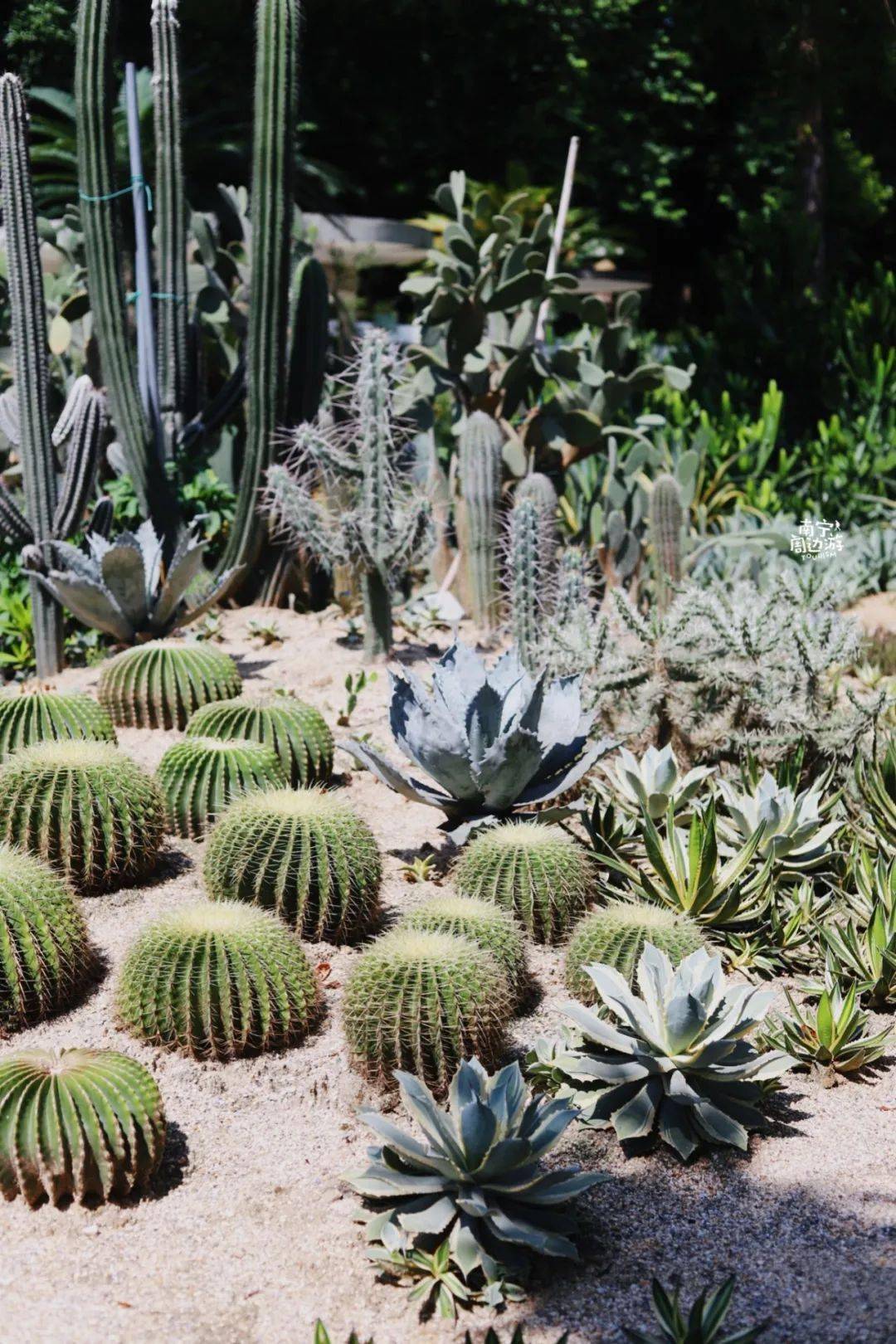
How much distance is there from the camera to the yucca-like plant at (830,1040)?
4.12m

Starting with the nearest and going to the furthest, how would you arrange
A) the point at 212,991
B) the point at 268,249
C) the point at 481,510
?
the point at 212,991 → the point at 268,249 → the point at 481,510

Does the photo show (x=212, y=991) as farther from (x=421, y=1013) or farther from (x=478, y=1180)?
(x=478, y=1180)

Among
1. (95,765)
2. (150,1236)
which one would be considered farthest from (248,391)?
(150,1236)

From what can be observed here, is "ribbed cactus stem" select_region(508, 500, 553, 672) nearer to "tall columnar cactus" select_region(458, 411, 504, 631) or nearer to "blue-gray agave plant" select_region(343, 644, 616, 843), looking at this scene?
"tall columnar cactus" select_region(458, 411, 504, 631)

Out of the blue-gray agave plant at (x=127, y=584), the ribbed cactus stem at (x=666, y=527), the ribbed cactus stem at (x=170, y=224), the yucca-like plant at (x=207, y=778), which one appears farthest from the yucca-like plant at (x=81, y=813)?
the ribbed cactus stem at (x=666, y=527)

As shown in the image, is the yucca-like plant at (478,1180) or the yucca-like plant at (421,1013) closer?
the yucca-like plant at (478,1180)

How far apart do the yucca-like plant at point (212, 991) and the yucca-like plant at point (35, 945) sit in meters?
0.22

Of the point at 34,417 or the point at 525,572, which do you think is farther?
the point at 34,417

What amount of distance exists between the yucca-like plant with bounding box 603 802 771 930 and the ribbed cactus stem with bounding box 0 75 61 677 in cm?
371

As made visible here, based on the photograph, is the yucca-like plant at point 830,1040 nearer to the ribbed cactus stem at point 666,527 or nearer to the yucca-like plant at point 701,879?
the yucca-like plant at point 701,879

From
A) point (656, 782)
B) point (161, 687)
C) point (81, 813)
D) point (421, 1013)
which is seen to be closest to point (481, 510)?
point (161, 687)

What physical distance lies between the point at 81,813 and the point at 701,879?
2062 millimetres

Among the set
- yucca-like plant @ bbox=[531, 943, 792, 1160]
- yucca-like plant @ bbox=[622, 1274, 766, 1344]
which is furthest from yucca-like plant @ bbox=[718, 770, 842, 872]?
yucca-like plant @ bbox=[622, 1274, 766, 1344]

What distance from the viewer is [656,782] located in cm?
536
